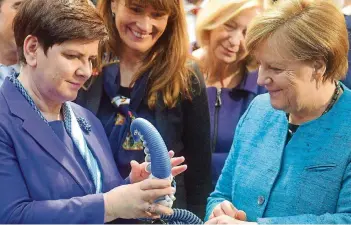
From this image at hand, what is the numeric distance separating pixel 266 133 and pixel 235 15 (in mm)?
1218

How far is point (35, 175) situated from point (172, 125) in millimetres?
803

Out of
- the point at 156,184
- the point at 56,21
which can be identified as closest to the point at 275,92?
the point at 156,184

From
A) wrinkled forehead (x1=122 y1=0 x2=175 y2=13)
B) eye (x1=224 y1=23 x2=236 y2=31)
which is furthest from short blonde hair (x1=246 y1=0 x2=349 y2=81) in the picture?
eye (x1=224 y1=23 x2=236 y2=31)

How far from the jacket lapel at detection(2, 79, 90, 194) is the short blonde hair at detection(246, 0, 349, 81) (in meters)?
0.63

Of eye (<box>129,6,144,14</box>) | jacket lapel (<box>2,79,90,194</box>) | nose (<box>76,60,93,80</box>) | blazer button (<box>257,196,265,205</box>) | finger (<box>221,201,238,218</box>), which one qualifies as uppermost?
eye (<box>129,6,144,14</box>)

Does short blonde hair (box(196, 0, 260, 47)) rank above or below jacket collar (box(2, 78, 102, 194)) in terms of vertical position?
above

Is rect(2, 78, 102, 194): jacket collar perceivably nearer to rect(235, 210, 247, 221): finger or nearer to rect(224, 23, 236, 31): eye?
rect(235, 210, 247, 221): finger

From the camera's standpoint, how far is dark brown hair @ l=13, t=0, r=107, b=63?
179 centimetres

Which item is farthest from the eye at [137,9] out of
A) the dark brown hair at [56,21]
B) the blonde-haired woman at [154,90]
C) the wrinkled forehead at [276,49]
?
the wrinkled forehead at [276,49]

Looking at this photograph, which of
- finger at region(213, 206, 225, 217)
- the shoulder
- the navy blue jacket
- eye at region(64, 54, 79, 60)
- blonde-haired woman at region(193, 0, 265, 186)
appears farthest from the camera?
blonde-haired woman at region(193, 0, 265, 186)

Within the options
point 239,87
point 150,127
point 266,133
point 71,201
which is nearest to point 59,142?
point 71,201

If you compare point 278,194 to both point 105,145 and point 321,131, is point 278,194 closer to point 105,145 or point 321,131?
point 321,131

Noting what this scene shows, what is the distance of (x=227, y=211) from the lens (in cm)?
192

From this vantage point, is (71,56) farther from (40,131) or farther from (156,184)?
(156,184)
